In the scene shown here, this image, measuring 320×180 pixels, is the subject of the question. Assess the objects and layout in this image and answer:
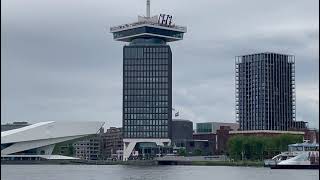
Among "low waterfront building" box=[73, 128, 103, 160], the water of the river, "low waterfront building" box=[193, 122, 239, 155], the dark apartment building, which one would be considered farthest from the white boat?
"low waterfront building" box=[73, 128, 103, 160]

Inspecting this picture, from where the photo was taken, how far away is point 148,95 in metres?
97.8

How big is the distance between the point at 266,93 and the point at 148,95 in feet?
94.5

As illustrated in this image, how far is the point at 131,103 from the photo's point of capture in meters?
98.3

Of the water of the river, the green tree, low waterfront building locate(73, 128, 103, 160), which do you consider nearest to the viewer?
the water of the river

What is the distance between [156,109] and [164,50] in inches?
313

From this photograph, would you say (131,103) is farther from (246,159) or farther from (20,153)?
(246,159)

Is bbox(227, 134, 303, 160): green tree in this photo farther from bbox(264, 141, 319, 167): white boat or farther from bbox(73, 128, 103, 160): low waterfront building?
bbox(73, 128, 103, 160): low waterfront building

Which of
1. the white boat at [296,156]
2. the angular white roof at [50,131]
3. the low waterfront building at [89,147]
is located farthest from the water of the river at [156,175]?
the low waterfront building at [89,147]

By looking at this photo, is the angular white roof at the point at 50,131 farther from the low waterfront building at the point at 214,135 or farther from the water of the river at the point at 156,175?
the water of the river at the point at 156,175

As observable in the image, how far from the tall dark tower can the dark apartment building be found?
25.5 meters

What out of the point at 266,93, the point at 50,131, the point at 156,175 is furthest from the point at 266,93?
the point at 156,175

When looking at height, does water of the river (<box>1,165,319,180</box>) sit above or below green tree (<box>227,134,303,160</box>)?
below

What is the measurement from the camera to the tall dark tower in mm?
97750

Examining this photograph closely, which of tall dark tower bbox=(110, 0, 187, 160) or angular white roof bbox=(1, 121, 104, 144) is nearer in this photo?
angular white roof bbox=(1, 121, 104, 144)
